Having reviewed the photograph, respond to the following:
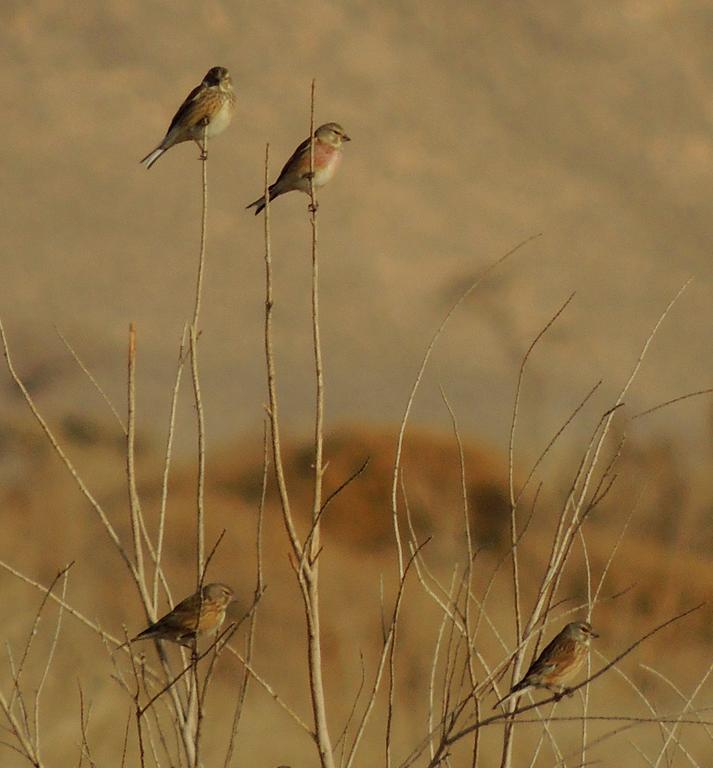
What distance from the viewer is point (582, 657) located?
3703mm

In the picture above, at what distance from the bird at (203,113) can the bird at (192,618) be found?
5.68ft

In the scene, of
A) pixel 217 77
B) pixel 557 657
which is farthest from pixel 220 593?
pixel 217 77

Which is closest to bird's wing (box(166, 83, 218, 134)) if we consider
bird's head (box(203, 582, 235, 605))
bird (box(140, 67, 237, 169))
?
bird (box(140, 67, 237, 169))

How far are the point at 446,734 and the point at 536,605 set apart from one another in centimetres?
38

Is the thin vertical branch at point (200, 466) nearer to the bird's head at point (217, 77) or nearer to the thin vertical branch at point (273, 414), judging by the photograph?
the thin vertical branch at point (273, 414)

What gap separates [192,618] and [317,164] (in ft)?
9.24

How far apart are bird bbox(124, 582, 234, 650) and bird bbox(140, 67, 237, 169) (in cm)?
173

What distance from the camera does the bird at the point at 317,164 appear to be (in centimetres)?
525

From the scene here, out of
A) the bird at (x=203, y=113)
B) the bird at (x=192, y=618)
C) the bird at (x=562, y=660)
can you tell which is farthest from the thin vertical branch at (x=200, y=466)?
the bird at (x=203, y=113)

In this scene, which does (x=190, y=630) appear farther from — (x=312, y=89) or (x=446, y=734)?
(x=312, y=89)

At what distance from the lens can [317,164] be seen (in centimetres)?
532

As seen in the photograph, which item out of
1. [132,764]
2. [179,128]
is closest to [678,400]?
[179,128]

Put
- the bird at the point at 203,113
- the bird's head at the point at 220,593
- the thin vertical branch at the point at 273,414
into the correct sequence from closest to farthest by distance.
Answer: the thin vertical branch at the point at 273,414 → the bird's head at the point at 220,593 → the bird at the point at 203,113

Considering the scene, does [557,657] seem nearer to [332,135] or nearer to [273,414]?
[273,414]
